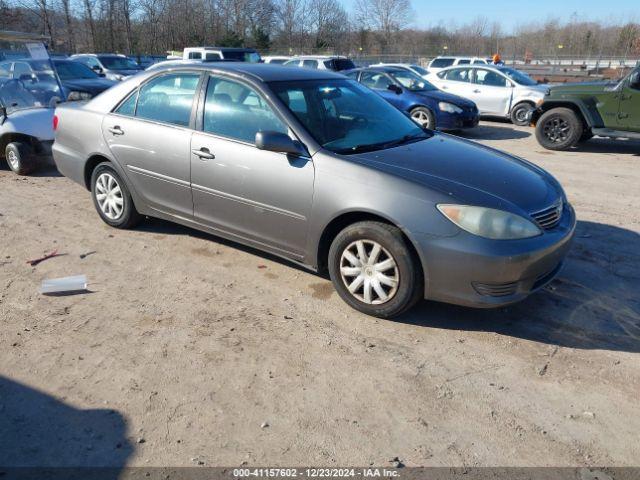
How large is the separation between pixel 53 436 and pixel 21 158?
246 inches

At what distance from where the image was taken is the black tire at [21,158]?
7711 millimetres

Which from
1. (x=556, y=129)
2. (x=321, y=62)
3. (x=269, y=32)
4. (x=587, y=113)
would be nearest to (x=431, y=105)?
(x=556, y=129)

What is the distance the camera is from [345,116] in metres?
4.50

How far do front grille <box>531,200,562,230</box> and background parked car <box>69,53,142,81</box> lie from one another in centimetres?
1906

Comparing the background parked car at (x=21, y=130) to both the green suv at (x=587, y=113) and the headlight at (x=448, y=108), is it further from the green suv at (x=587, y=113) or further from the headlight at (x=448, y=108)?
the green suv at (x=587, y=113)

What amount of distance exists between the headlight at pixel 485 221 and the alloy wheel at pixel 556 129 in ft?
25.9

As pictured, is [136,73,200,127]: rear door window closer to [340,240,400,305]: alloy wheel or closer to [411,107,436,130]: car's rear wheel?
[340,240,400,305]: alloy wheel

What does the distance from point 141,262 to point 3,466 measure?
2.45 metres

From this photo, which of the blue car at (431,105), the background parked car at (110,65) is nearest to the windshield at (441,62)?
the blue car at (431,105)

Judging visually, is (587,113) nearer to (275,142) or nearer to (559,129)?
(559,129)

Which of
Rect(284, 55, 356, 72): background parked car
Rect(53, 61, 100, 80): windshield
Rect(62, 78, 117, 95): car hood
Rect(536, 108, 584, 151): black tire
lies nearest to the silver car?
Rect(536, 108, 584, 151): black tire

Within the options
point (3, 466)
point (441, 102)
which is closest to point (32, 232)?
point (3, 466)

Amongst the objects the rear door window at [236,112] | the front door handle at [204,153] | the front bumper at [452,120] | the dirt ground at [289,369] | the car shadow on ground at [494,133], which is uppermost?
the rear door window at [236,112]

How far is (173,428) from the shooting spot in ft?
8.99
